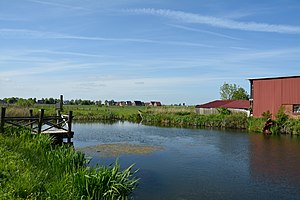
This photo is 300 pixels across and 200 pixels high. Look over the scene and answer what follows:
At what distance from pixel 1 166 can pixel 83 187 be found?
7.46 feet

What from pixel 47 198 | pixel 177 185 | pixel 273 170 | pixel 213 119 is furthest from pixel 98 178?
pixel 213 119

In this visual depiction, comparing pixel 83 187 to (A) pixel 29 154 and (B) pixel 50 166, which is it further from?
(A) pixel 29 154

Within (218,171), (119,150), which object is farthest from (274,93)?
(218,171)

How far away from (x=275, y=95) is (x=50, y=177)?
3543cm

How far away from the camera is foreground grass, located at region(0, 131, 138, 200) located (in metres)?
7.71

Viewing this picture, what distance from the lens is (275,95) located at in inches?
1559

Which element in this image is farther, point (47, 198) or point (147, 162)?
point (147, 162)

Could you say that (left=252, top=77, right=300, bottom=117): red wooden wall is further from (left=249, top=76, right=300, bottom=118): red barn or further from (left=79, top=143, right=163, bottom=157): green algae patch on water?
(left=79, top=143, right=163, bottom=157): green algae patch on water

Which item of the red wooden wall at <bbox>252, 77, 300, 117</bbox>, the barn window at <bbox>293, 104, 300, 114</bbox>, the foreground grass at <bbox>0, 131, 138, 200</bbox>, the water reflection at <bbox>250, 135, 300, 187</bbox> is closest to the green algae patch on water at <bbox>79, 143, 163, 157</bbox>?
the water reflection at <bbox>250, 135, 300, 187</bbox>

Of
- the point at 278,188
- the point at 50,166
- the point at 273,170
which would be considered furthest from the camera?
the point at 273,170

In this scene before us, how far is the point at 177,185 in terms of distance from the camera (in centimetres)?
1339

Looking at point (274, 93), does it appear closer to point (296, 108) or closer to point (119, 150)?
point (296, 108)

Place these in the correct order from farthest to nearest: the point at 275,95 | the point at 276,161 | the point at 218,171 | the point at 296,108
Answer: the point at 275,95
the point at 296,108
the point at 276,161
the point at 218,171

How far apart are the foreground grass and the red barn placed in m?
31.8
